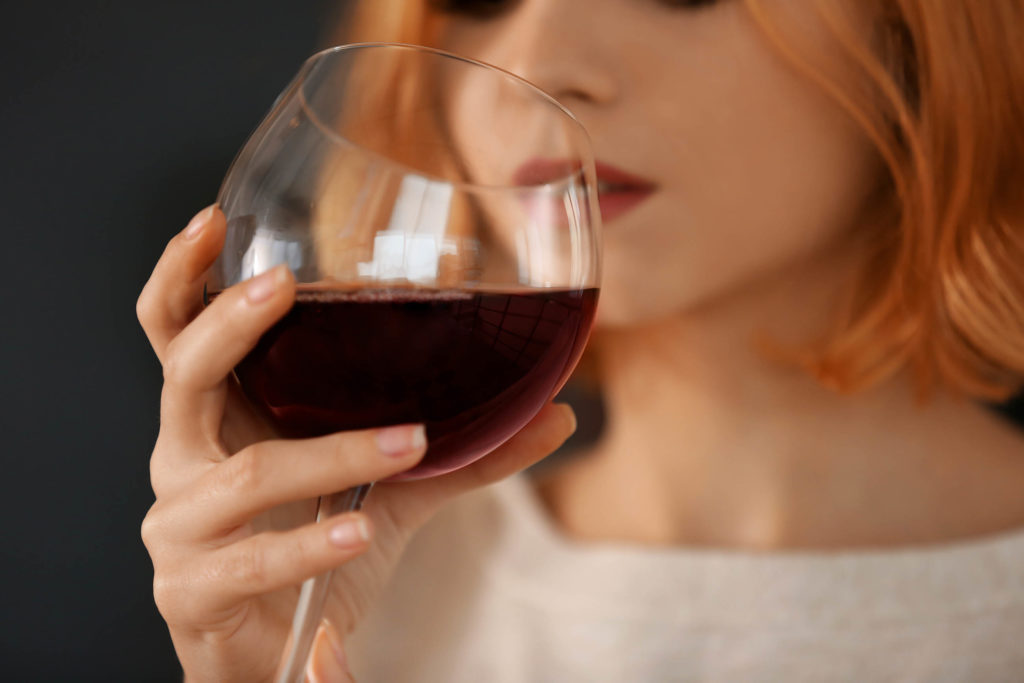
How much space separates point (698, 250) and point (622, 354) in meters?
0.42

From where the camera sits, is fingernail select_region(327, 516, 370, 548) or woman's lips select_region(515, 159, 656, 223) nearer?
fingernail select_region(327, 516, 370, 548)

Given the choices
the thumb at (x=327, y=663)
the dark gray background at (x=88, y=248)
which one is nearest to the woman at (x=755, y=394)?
the thumb at (x=327, y=663)

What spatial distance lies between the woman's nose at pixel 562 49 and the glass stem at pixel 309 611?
1.50 feet

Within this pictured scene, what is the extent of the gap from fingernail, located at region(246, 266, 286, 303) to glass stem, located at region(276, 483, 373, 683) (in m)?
0.15

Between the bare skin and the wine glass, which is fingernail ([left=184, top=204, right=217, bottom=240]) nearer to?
the wine glass

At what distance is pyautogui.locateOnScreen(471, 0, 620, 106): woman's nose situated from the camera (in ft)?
2.65

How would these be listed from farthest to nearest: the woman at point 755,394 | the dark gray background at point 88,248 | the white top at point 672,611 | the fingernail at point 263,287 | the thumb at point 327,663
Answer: the dark gray background at point 88,248
the white top at point 672,611
the woman at point 755,394
the thumb at point 327,663
the fingernail at point 263,287

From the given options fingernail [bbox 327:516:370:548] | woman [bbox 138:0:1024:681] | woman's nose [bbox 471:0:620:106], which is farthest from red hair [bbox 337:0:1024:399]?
fingernail [bbox 327:516:370:548]

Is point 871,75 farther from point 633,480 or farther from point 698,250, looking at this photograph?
point 633,480

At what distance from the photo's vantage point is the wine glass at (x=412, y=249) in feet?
1.44

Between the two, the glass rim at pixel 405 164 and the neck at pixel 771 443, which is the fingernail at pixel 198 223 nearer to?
the glass rim at pixel 405 164

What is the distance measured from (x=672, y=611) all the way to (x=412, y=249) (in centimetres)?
103

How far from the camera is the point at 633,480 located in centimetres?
143

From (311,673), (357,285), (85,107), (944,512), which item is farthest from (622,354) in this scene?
(85,107)
